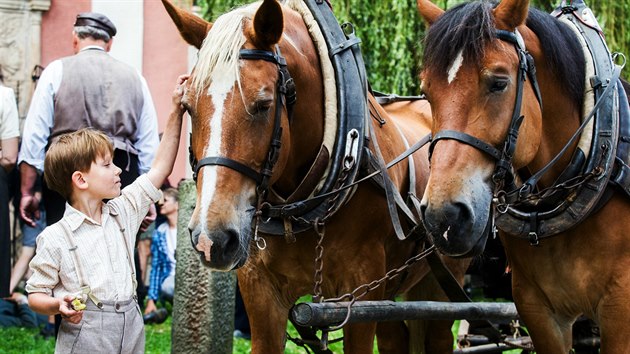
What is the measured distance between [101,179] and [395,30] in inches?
292

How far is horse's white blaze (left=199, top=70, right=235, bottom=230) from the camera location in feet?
11.4

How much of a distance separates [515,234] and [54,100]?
9.99 ft

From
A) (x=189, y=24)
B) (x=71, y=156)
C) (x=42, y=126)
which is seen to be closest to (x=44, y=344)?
(x=42, y=126)

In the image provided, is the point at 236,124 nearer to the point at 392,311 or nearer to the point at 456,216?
the point at 456,216

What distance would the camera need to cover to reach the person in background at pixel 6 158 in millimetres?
6703

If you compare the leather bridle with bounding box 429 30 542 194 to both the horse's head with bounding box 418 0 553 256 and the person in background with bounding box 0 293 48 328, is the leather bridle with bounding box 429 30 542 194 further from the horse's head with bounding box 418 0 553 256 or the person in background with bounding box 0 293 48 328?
the person in background with bounding box 0 293 48 328

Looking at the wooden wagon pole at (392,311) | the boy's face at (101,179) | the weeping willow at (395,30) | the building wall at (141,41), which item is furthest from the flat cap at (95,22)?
the building wall at (141,41)

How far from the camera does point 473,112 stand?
3508 millimetres

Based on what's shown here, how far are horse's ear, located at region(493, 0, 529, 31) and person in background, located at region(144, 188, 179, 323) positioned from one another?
18.5 ft

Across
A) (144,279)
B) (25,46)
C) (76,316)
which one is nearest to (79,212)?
(76,316)

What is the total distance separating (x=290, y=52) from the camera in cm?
389

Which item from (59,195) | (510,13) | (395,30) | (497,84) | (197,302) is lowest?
(197,302)

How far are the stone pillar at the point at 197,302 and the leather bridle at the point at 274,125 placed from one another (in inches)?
70.7

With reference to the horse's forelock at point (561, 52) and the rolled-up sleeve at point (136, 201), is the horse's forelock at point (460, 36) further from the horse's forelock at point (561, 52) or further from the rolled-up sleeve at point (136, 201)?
the rolled-up sleeve at point (136, 201)
